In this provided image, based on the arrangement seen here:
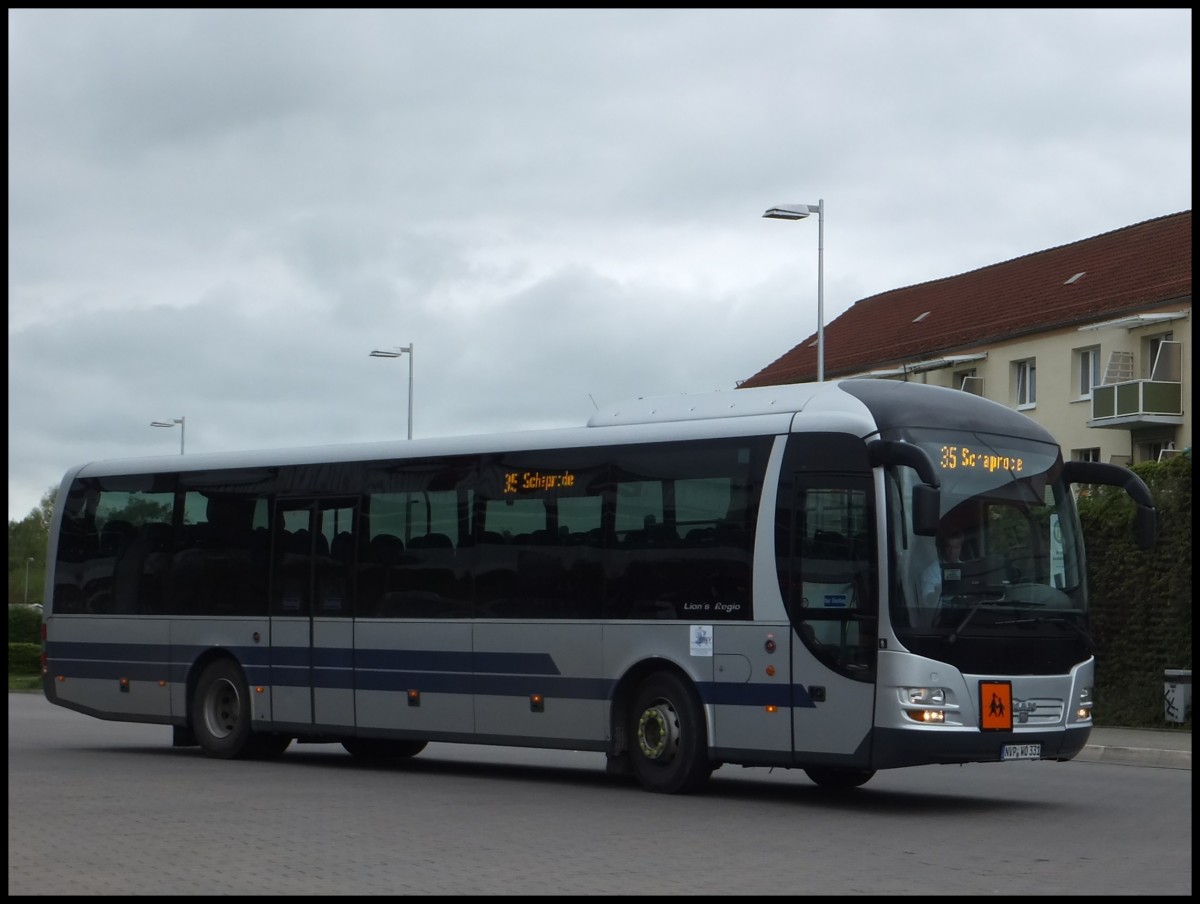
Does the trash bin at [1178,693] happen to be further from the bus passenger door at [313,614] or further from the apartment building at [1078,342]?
the apartment building at [1078,342]

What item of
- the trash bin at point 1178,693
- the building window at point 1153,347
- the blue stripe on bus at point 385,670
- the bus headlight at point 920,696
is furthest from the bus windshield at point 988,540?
the building window at point 1153,347

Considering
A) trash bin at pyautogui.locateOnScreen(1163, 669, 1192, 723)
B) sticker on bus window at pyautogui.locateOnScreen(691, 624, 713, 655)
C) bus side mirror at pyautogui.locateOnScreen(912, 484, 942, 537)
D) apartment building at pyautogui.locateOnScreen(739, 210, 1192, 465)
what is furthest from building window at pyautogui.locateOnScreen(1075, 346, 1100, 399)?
bus side mirror at pyautogui.locateOnScreen(912, 484, 942, 537)

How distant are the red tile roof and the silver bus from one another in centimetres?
3841

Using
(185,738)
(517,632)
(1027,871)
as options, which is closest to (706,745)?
(517,632)

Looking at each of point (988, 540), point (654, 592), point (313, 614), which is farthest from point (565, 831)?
point (313, 614)

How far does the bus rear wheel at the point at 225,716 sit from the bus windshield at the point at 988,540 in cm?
817

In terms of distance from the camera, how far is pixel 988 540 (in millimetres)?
14570

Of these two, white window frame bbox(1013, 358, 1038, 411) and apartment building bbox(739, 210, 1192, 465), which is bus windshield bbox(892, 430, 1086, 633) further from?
white window frame bbox(1013, 358, 1038, 411)

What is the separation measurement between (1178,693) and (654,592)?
12462mm

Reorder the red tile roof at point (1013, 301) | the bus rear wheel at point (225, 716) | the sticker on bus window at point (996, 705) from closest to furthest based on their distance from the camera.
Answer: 1. the sticker on bus window at point (996, 705)
2. the bus rear wheel at point (225, 716)
3. the red tile roof at point (1013, 301)

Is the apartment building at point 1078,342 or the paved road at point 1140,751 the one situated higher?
the apartment building at point 1078,342

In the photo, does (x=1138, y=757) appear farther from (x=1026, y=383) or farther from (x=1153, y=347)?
(x=1026, y=383)

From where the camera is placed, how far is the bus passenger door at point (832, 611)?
14.3 meters

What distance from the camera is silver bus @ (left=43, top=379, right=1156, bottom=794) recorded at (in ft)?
47.0
